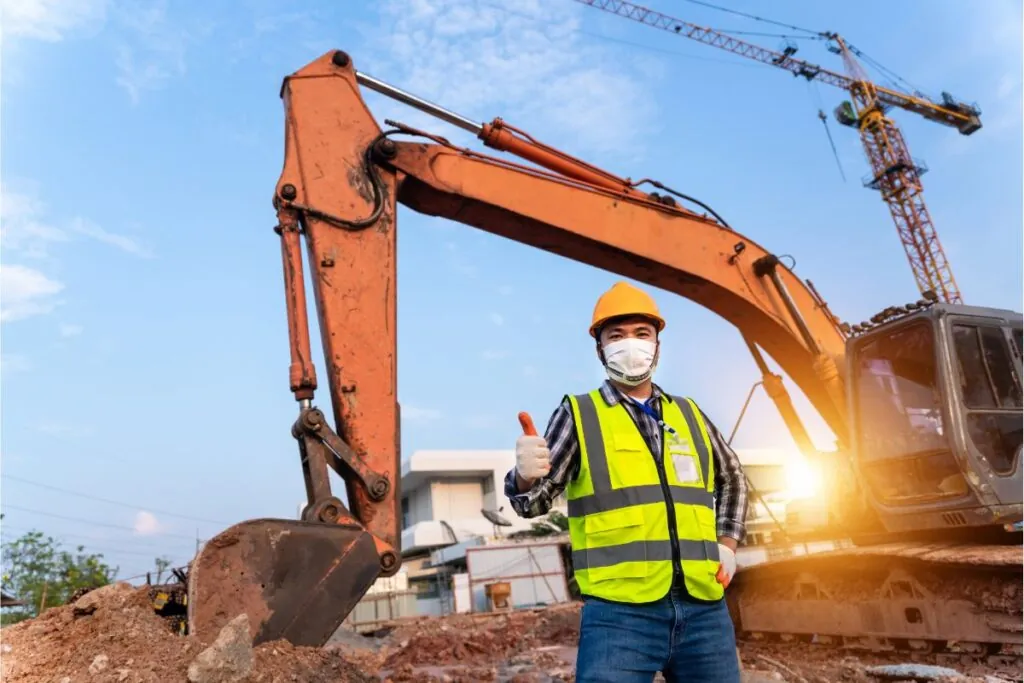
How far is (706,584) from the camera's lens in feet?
7.83

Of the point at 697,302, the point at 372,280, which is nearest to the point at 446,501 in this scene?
the point at 697,302

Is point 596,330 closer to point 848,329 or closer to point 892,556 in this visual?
point 892,556

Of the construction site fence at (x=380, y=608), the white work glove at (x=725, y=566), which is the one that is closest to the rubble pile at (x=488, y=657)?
the white work glove at (x=725, y=566)

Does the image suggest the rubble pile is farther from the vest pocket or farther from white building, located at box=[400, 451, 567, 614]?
white building, located at box=[400, 451, 567, 614]

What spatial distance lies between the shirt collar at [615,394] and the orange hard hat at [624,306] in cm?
22

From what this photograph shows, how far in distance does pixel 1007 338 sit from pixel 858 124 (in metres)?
42.6

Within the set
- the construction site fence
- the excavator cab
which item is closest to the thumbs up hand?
the excavator cab

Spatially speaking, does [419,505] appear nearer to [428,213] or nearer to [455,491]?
[455,491]

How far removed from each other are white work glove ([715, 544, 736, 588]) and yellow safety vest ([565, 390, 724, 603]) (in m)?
0.04

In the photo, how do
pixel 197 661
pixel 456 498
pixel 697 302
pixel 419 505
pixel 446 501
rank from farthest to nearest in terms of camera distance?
pixel 419 505
pixel 456 498
pixel 446 501
pixel 697 302
pixel 197 661

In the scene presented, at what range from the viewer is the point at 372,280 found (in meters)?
5.30

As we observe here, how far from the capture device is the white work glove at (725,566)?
8.21 feet

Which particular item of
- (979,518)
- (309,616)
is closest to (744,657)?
(979,518)

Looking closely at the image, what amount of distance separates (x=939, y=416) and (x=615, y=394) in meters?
4.85
